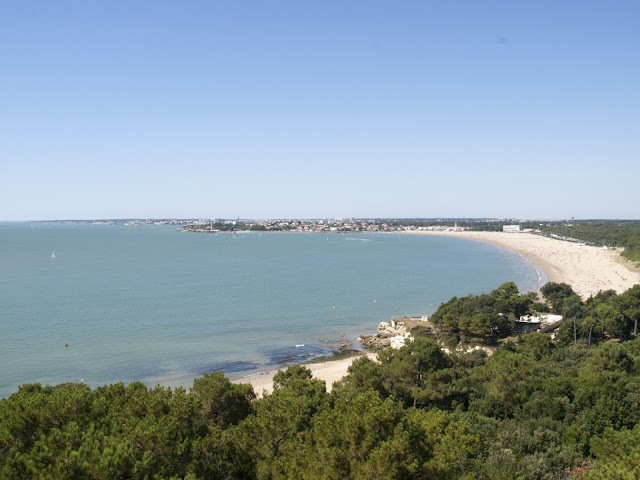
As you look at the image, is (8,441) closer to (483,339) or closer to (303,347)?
(303,347)

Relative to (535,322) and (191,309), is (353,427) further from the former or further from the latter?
(191,309)

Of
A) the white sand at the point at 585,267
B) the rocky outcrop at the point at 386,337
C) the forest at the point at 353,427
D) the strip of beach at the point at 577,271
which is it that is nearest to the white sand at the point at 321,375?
the strip of beach at the point at 577,271

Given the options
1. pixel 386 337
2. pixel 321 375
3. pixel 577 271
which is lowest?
pixel 386 337

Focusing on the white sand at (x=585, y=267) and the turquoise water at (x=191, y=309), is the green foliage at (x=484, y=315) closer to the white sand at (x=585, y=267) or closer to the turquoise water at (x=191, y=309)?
the turquoise water at (x=191, y=309)

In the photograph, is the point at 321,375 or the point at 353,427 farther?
the point at 321,375

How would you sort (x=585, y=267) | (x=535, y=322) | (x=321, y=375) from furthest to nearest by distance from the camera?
(x=585, y=267) → (x=535, y=322) → (x=321, y=375)

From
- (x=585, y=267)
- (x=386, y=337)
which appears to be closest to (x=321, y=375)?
(x=386, y=337)
